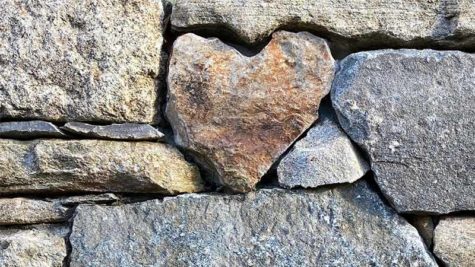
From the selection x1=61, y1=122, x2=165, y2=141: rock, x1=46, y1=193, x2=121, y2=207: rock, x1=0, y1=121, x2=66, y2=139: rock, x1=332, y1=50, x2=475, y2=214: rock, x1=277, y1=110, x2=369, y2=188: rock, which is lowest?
x1=46, y1=193, x2=121, y2=207: rock

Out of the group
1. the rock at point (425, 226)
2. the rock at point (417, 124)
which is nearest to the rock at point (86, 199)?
the rock at point (417, 124)

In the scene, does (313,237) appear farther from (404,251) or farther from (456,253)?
(456,253)

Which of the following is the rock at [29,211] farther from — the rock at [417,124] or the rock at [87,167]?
the rock at [417,124]

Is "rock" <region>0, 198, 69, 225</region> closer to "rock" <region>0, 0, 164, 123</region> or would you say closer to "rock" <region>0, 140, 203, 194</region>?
"rock" <region>0, 140, 203, 194</region>

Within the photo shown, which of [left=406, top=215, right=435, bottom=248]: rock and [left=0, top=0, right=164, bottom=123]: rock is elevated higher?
[left=0, top=0, right=164, bottom=123]: rock

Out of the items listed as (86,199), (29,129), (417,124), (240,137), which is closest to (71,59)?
(29,129)

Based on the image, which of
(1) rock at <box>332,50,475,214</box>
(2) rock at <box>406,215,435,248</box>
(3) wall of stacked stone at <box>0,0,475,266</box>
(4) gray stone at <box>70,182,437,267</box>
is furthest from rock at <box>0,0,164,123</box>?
(2) rock at <box>406,215,435,248</box>

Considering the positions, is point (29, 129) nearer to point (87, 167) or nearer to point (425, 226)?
point (87, 167)

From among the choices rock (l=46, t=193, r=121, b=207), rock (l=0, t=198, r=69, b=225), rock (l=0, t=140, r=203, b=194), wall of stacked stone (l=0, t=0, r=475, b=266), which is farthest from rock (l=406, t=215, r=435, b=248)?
rock (l=0, t=198, r=69, b=225)

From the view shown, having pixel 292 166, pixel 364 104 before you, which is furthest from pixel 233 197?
pixel 364 104
